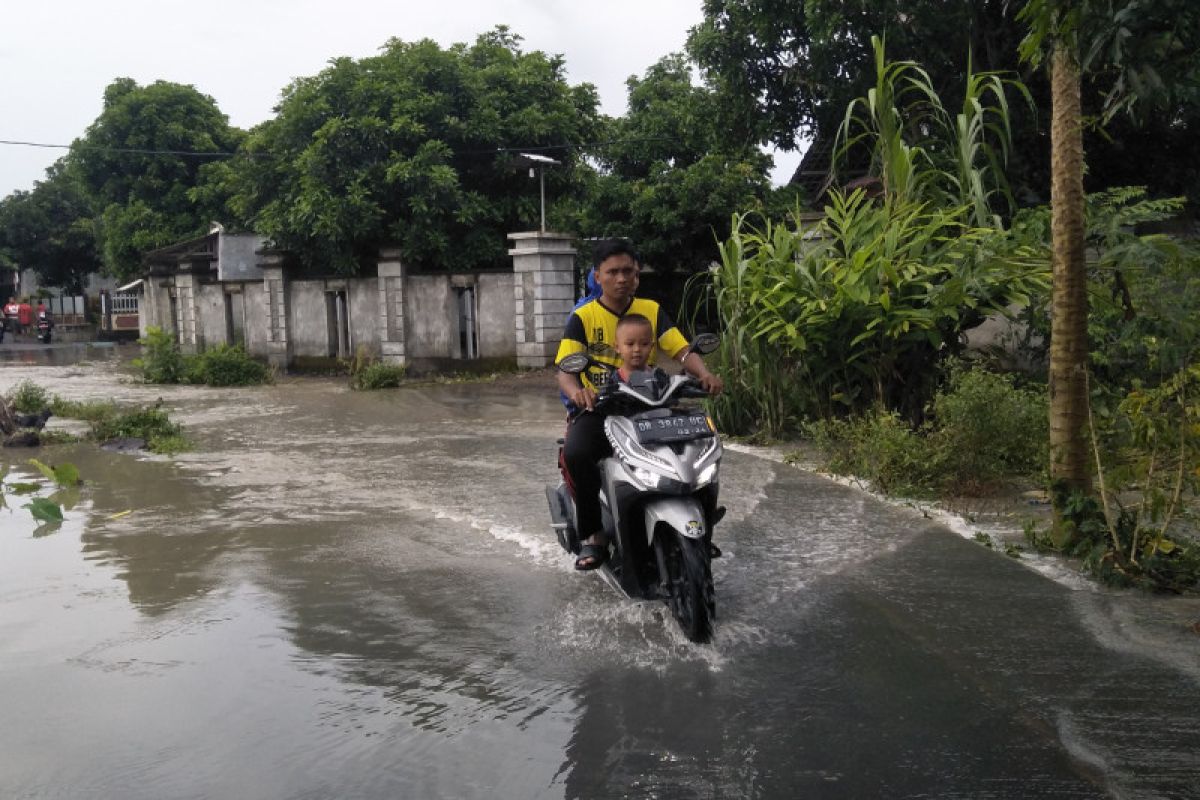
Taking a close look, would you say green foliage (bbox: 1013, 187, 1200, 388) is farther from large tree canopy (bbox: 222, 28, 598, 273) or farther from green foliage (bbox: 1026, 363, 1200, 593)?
large tree canopy (bbox: 222, 28, 598, 273)

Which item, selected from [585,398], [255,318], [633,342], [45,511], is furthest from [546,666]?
[255,318]

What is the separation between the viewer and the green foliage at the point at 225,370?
64.5 feet

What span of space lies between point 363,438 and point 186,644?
7019mm

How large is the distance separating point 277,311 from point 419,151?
17.2 feet

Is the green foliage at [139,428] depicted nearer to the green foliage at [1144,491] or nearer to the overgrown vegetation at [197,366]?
the overgrown vegetation at [197,366]

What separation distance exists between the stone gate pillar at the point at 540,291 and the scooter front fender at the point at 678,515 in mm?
14908

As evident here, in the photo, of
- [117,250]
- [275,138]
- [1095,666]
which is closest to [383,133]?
[275,138]

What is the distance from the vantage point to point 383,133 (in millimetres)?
20125

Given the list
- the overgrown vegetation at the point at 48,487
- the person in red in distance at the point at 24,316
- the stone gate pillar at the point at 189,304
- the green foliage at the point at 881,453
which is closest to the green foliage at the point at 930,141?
the green foliage at the point at 881,453

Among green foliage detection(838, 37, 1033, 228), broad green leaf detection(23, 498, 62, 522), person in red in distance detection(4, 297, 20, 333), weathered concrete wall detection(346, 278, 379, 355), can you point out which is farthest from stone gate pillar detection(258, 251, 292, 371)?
person in red in distance detection(4, 297, 20, 333)

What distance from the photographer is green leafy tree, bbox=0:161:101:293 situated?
50625 millimetres

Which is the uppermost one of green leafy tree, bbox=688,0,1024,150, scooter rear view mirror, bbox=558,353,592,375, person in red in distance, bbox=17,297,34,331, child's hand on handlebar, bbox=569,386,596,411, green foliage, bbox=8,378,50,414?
green leafy tree, bbox=688,0,1024,150

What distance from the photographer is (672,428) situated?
4.77 m

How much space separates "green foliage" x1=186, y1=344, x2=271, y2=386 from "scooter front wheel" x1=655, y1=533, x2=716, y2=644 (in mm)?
16423
